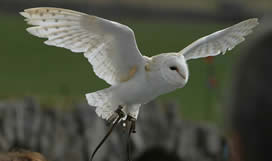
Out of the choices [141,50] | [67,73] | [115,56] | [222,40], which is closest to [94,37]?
[115,56]

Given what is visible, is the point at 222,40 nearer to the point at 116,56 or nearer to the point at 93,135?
the point at 116,56

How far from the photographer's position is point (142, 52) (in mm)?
6273

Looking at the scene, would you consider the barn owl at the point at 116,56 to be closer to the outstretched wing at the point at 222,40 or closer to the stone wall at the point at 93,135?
the outstretched wing at the point at 222,40

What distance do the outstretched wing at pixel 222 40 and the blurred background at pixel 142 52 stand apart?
164 cm

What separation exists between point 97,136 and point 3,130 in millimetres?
631

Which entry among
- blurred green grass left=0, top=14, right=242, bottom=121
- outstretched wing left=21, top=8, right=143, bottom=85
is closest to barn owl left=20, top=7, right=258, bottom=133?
outstretched wing left=21, top=8, right=143, bottom=85

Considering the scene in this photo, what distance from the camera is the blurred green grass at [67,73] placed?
485 cm

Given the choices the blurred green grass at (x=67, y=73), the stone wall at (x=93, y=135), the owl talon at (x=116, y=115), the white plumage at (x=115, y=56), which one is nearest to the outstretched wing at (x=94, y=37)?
the white plumage at (x=115, y=56)

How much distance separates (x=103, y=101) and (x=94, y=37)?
0.24 meters

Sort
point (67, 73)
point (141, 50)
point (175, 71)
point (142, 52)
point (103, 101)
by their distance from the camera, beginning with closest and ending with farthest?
point (175, 71) < point (103, 101) < point (67, 73) < point (142, 52) < point (141, 50)

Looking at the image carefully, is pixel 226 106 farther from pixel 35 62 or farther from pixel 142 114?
pixel 35 62

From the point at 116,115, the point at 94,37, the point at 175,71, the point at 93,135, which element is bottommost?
the point at 93,135

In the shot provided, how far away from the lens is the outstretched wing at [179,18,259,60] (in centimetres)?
205

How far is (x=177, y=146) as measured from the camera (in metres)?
4.18
